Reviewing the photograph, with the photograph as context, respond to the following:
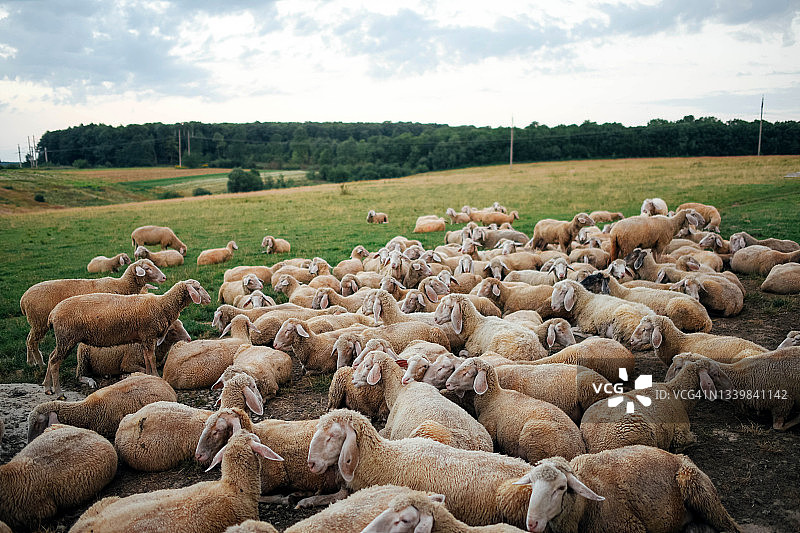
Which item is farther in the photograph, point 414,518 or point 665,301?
point 665,301

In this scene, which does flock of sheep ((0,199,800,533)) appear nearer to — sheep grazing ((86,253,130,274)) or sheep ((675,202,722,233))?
sheep grazing ((86,253,130,274))

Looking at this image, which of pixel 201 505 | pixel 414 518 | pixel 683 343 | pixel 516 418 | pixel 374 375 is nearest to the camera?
pixel 414 518

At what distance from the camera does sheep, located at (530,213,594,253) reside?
17266 millimetres

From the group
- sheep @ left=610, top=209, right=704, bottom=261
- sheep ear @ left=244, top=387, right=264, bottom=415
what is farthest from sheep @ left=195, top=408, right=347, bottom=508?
sheep @ left=610, top=209, right=704, bottom=261

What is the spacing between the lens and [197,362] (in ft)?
24.6

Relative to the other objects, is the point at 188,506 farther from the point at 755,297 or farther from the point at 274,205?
the point at 274,205

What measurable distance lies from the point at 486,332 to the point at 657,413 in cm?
299

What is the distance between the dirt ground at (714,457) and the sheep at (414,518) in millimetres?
1777

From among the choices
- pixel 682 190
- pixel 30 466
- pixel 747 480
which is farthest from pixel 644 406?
pixel 682 190

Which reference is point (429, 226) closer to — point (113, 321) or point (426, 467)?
point (113, 321)

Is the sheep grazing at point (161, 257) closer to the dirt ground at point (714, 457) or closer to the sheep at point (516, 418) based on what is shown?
the dirt ground at point (714, 457)

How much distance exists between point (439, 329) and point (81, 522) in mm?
5189

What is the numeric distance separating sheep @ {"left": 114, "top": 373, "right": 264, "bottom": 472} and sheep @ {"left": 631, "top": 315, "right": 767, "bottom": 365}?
5108 mm

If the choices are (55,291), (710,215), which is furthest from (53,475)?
(710,215)
